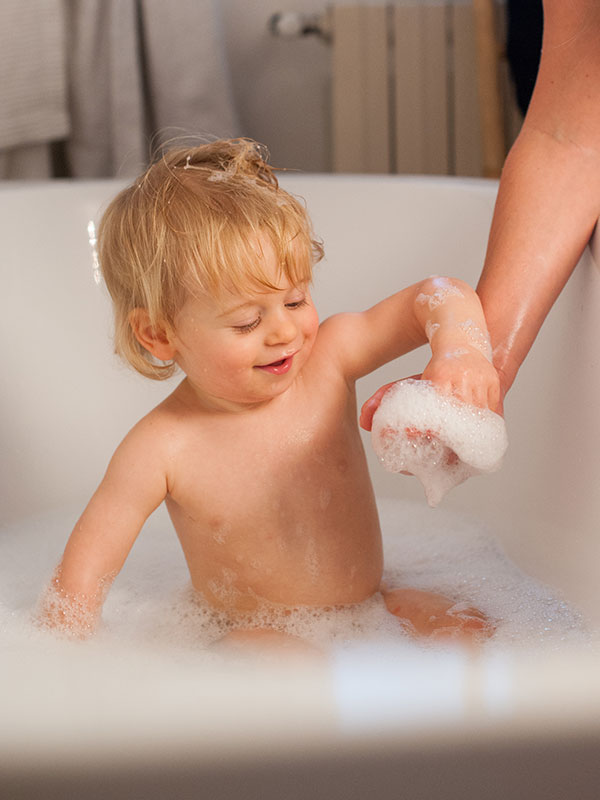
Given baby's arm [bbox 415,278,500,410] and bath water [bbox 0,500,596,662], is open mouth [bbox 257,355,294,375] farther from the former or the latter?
bath water [bbox 0,500,596,662]

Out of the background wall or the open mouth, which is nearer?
the open mouth

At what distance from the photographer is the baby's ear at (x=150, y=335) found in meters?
0.88

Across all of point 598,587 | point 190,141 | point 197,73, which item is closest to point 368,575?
point 598,587

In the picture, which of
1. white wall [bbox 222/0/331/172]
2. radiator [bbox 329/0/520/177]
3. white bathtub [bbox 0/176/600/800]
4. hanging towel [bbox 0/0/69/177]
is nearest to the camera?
white bathtub [bbox 0/176/600/800]

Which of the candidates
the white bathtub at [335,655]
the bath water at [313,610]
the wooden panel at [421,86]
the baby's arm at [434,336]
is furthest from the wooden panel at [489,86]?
the baby's arm at [434,336]

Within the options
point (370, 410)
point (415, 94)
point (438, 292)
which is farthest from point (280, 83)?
point (370, 410)

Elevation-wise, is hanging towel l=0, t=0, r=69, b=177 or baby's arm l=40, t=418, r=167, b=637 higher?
hanging towel l=0, t=0, r=69, b=177

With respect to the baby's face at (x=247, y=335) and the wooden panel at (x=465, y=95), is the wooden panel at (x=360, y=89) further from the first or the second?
the baby's face at (x=247, y=335)

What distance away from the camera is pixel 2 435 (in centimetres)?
136

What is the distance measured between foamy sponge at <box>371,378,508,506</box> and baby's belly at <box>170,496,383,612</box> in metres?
0.20

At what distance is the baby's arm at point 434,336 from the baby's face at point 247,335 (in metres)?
0.08

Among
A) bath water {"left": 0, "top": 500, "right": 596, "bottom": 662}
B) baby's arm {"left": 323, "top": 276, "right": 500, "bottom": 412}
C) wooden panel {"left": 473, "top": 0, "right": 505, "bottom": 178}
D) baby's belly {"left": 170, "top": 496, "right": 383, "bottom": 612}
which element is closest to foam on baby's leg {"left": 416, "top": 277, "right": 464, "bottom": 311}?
baby's arm {"left": 323, "top": 276, "right": 500, "bottom": 412}

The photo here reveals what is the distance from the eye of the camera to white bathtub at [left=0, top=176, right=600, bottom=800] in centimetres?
43

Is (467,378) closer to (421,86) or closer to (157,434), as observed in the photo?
(157,434)
